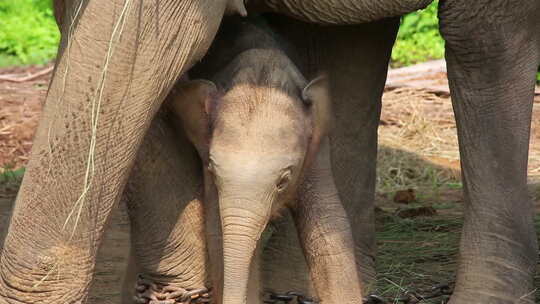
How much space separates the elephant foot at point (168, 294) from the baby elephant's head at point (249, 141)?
0.35 metres

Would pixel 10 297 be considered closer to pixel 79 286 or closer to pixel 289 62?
pixel 79 286

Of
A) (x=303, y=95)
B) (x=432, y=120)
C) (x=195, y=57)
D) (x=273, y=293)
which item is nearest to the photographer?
(x=195, y=57)

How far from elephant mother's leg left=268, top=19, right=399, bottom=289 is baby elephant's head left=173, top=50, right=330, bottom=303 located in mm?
417

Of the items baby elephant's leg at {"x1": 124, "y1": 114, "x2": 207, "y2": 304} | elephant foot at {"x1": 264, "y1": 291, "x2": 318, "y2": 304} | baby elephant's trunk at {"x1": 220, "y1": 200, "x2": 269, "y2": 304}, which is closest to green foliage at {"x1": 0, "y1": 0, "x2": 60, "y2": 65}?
elephant foot at {"x1": 264, "y1": 291, "x2": 318, "y2": 304}

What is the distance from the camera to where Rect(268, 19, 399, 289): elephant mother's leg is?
3967 mm

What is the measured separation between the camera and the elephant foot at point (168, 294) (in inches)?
144

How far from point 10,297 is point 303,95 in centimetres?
87

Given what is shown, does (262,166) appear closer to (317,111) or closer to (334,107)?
(317,111)

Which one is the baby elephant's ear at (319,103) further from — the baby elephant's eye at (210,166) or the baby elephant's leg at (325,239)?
the baby elephant's eye at (210,166)

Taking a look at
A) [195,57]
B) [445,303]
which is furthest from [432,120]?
[195,57]

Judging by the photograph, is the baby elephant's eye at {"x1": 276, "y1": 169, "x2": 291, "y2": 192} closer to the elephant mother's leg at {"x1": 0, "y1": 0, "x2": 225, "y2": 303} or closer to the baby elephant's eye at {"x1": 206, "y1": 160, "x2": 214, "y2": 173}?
the baby elephant's eye at {"x1": 206, "y1": 160, "x2": 214, "y2": 173}

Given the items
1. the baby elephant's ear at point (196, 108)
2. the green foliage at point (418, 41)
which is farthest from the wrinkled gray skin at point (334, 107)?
the green foliage at point (418, 41)

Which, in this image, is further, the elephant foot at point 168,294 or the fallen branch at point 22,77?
the fallen branch at point 22,77

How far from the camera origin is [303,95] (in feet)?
11.3
